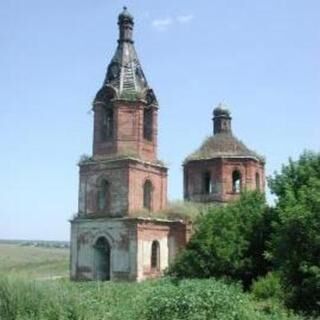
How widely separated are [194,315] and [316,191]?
7.60 m

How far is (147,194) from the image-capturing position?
104 ft

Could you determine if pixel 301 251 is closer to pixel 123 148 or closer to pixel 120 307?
pixel 120 307

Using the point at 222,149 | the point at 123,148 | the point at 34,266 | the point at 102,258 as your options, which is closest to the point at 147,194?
the point at 123,148

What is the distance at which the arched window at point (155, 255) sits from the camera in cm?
3072

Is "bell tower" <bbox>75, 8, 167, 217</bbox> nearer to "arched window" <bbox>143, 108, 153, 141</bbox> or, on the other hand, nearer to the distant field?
"arched window" <bbox>143, 108, 153, 141</bbox>

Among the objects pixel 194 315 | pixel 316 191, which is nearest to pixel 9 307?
pixel 194 315

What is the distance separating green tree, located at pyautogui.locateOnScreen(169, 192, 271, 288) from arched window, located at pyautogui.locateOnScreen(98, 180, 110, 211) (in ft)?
15.0

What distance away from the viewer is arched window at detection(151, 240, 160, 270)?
3072 cm

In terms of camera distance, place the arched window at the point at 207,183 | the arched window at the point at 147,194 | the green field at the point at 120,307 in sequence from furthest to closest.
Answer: the arched window at the point at 207,183, the arched window at the point at 147,194, the green field at the point at 120,307

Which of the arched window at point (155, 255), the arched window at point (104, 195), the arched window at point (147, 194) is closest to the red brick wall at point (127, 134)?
the arched window at point (147, 194)

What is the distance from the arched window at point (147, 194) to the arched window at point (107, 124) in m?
3.04

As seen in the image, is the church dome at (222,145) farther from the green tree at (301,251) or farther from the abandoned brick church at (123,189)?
the green tree at (301,251)

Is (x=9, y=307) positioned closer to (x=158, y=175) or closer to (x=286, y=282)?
(x=286, y=282)

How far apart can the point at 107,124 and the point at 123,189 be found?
3.81m
